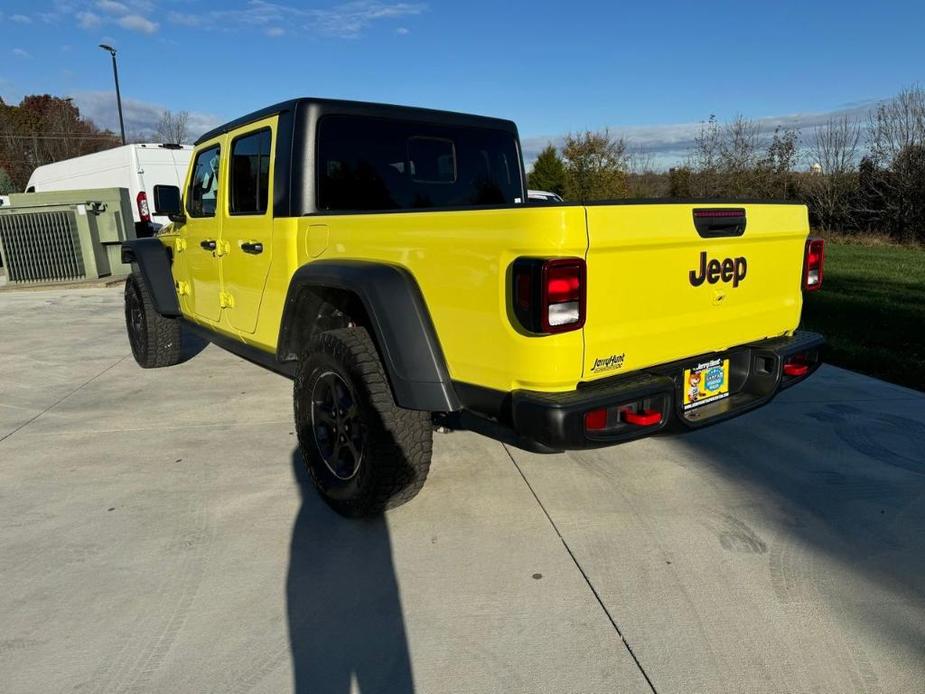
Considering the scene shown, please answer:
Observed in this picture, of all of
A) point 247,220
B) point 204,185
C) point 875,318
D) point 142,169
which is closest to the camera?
point 247,220

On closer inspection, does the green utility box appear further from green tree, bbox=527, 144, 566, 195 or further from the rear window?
green tree, bbox=527, 144, 566, 195

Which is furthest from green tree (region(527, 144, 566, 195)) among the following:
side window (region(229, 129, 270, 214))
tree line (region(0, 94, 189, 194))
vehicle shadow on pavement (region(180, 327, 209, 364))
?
side window (region(229, 129, 270, 214))

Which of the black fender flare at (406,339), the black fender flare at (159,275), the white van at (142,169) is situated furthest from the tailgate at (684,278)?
the white van at (142,169)

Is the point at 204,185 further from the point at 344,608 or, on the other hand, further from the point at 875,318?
the point at 875,318

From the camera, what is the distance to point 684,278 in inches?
101

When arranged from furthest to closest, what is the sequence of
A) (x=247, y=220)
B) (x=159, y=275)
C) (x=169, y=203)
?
1. (x=159, y=275)
2. (x=169, y=203)
3. (x=247, y=220)

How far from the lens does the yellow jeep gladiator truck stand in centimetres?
226

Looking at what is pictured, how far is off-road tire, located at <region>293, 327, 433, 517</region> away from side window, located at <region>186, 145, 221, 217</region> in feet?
6.01

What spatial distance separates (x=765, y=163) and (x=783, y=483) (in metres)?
24.8

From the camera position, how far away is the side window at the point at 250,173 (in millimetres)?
3588

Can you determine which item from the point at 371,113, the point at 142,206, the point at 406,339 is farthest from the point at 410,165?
the point at 142,206

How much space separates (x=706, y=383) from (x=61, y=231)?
12.4 metres

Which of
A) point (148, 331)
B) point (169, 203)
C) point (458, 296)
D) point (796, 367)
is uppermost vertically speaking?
point (169, 203)

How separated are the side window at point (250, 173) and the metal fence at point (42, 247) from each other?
374 inches
